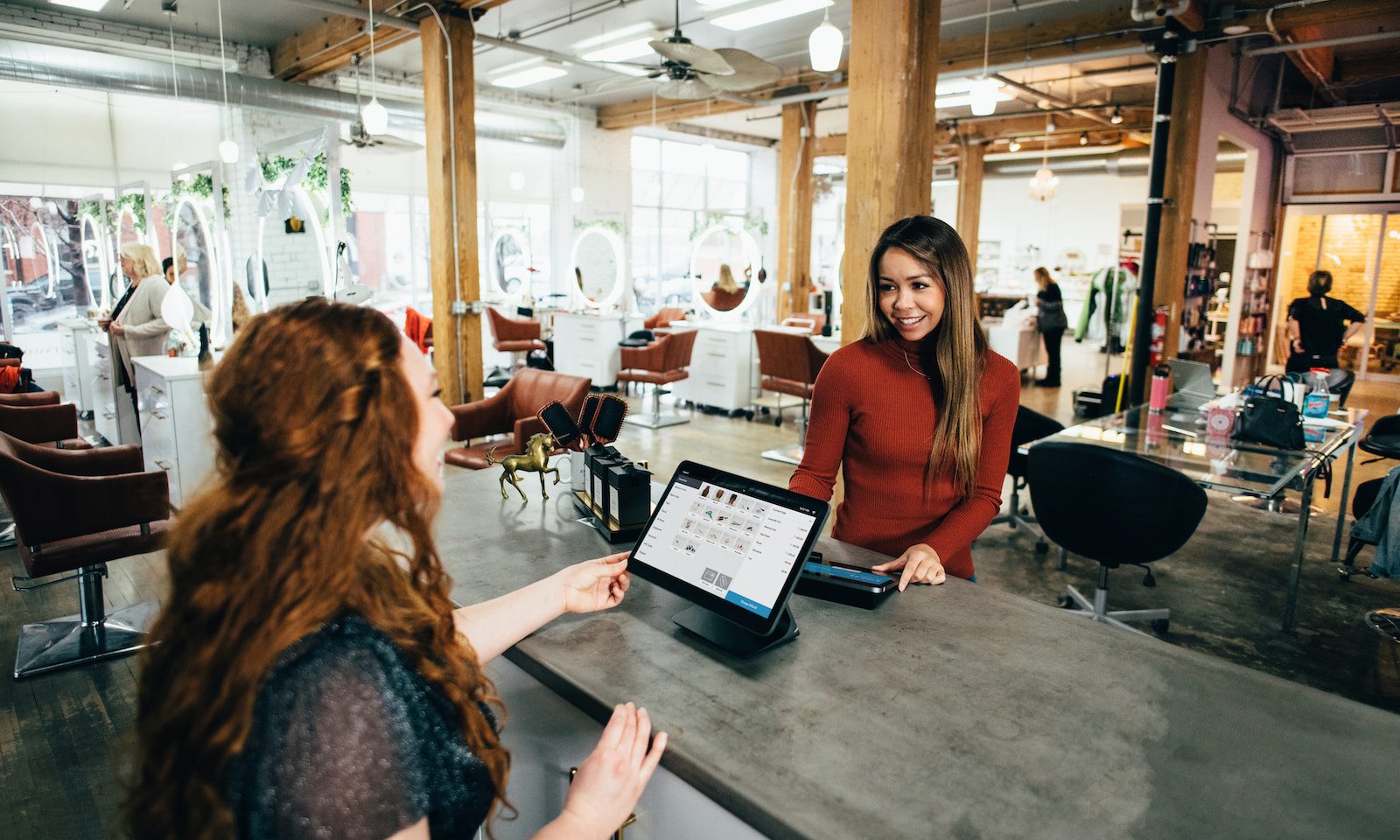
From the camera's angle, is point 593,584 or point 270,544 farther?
point 593,584

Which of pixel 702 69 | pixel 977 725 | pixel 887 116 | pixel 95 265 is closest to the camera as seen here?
pixel 977 725

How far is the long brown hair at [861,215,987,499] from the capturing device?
189 centimetres

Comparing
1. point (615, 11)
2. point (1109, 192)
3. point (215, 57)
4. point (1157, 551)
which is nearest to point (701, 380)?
point (615, 11)

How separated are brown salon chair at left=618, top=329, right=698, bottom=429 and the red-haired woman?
651 cm

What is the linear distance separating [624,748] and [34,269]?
11.0 meters

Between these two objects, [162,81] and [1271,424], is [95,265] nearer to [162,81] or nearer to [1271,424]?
[162,81]

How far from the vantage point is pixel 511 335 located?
374 inches

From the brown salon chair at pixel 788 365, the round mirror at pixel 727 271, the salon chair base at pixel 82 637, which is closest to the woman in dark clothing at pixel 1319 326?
the brown salon chair at pixel 788 365

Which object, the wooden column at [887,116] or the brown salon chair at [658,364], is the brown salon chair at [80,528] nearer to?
the wooden column at [887,116]

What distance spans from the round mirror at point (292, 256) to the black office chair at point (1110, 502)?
4.43 m

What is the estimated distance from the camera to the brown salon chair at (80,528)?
288 centimetres

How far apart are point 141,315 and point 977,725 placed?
6.51 meters

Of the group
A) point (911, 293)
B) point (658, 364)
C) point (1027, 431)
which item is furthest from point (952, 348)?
point (658, 364)

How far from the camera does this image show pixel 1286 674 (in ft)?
10.5
